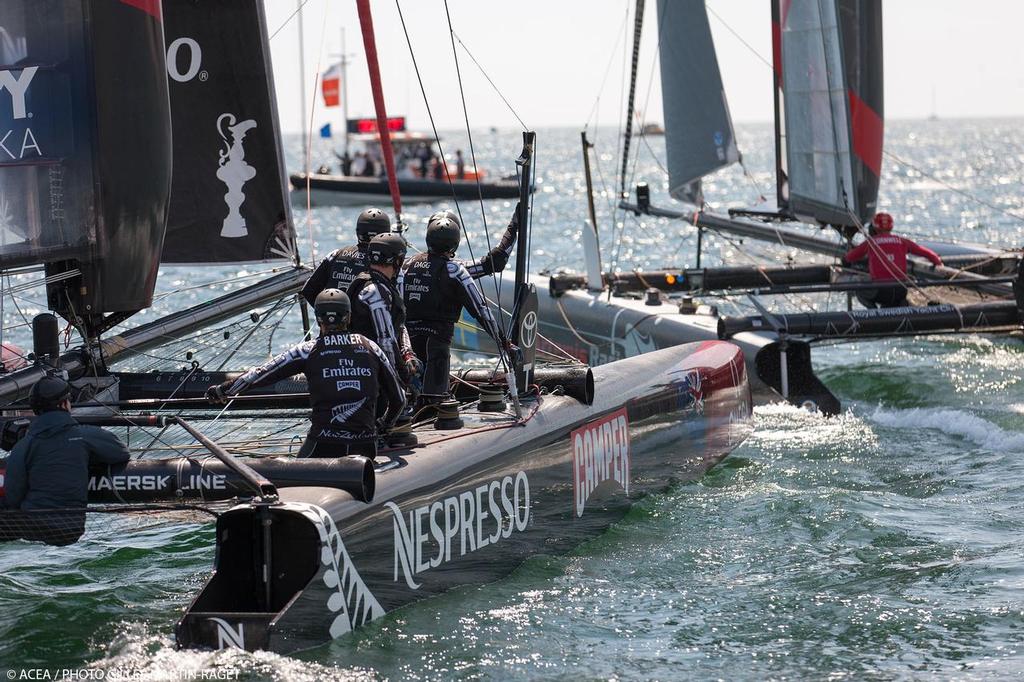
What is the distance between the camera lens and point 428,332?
6602 mm

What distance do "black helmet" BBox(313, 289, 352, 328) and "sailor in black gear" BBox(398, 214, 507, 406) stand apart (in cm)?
108

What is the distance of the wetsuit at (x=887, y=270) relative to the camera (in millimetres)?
10805

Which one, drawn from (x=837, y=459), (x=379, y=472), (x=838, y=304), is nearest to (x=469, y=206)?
(x=838, y=304)

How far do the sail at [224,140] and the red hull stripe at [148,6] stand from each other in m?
1.85

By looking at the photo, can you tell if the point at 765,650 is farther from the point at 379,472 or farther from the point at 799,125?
the point at 799,125

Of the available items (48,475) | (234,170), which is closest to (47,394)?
(48,475)

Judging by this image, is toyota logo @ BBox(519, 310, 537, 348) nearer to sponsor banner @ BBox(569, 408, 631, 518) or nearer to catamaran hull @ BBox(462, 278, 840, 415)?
sponsor banner @ BBox(569, 408, 631, 518)

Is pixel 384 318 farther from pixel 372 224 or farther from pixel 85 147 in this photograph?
pixel 85 147

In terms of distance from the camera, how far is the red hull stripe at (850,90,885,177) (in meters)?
12.6

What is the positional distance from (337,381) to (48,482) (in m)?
1.12

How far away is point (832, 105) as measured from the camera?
12211 millimetres

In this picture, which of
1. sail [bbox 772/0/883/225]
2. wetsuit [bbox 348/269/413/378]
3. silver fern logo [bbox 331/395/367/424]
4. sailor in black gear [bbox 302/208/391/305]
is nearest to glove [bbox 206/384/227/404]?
silver fern logo [bbox 331/395/367/424]

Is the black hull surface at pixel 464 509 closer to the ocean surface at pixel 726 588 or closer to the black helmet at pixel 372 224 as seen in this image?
the ocean surface at pixel 726 588

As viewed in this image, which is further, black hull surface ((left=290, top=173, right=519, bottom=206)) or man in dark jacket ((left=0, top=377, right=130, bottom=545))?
black hull surface ((left=290, top=173, right=519, bottom=206))
